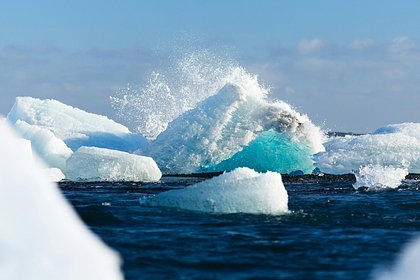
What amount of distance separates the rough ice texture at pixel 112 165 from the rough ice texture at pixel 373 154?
6.15 meters

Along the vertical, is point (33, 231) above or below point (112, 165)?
below

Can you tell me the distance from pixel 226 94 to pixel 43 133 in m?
7.19

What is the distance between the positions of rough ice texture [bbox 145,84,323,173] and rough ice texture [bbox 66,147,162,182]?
4392mm

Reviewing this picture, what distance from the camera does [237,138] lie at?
3195 cm

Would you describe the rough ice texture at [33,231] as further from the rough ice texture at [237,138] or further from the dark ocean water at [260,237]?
the rough ice texture at [237,138]

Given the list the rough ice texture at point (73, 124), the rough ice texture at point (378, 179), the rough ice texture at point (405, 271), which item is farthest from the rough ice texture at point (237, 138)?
the rough ice texture at point (405, 271)

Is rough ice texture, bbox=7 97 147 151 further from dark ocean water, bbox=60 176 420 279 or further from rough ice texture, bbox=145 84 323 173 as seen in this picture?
dark ocean water, bbox=60 176 420 279

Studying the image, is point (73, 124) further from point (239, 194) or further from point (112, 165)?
point (239, 194)

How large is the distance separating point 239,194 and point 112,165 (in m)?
11.1

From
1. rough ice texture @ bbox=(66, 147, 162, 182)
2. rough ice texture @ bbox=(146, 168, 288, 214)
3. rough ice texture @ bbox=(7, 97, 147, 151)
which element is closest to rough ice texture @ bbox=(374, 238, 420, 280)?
rough ice texture @ bbox=(146, 168, 288, 214)

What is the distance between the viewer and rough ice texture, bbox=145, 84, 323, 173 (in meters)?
31.9

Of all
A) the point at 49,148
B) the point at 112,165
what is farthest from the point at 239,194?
the point at 49,148

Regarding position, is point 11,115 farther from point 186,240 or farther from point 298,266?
point 298,266

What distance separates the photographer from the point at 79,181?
27125mm
